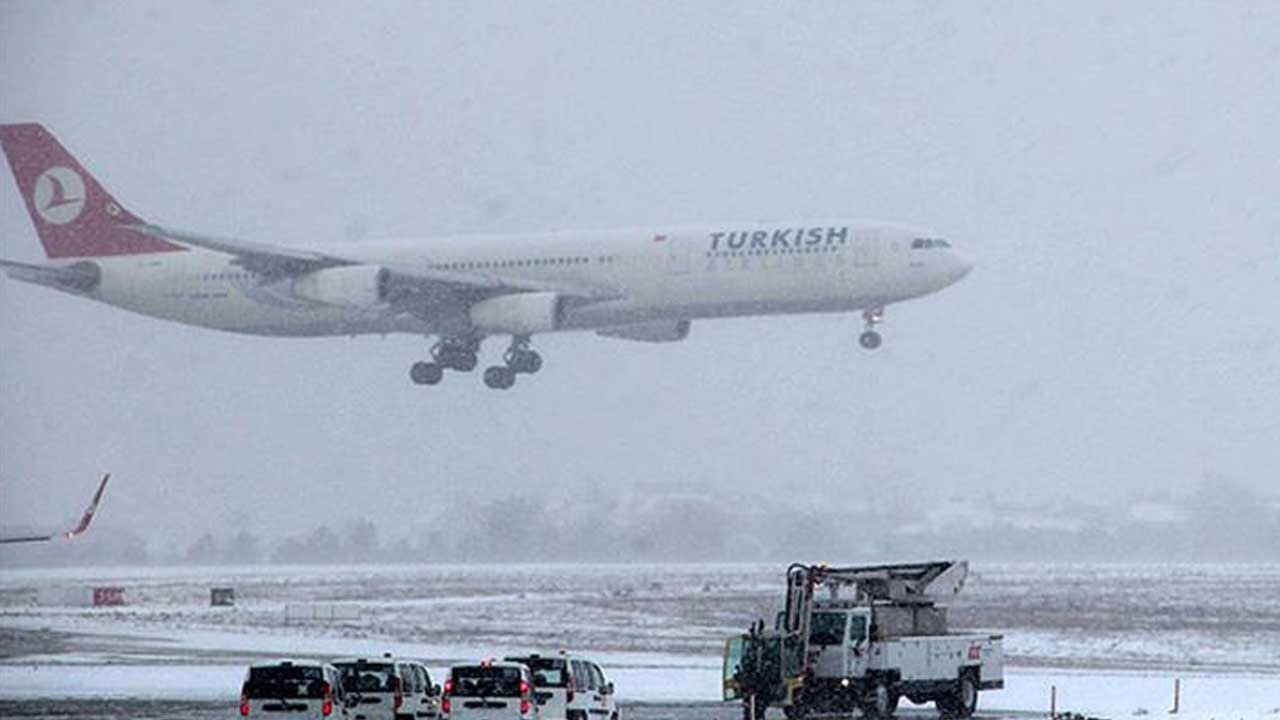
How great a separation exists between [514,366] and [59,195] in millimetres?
34692

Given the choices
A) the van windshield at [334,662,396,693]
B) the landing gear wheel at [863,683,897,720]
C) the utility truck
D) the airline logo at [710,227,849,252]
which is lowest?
the van windshield at [334,662,396,693]

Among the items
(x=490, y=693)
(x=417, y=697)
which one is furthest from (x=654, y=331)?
(x=490, y=693)

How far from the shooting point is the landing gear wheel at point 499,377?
10412cm

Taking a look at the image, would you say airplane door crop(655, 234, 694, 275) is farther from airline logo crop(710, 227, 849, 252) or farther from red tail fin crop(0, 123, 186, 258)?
red tail fin crop(0, 123, 186, 258)

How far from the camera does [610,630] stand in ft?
270

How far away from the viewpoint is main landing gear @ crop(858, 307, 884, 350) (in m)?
95.8

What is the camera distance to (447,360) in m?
108

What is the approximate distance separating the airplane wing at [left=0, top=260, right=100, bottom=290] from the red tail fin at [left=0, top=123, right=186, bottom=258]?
7.03 ft

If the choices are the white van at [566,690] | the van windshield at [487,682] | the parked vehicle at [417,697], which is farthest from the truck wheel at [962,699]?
the van windshield at [487,682]

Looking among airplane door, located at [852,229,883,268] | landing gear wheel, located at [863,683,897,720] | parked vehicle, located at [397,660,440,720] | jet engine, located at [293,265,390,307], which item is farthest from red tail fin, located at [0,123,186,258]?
parked vehicle, located at [397,660,440,720]

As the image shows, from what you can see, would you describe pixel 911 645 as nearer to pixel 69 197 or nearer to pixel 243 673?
pixel 243 673

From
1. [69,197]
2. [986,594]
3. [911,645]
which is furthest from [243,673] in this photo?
[69,197]

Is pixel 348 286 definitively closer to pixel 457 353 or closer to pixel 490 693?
pixel 457 353

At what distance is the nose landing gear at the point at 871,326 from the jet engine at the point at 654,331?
937 cm
